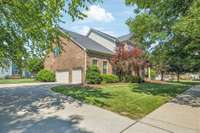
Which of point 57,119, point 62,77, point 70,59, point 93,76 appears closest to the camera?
point 57,119

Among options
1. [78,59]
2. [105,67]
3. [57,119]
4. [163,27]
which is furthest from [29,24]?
[105,67]

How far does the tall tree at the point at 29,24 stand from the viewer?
9.76m

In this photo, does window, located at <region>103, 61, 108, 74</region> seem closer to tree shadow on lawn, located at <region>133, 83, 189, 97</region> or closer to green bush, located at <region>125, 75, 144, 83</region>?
green bush, located at <region>125, 75, 144, 83</region>

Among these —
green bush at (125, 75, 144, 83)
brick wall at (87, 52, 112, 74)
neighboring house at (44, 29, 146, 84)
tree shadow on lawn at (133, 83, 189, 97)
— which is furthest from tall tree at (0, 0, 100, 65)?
green bush at (125, 75, 144, 83)

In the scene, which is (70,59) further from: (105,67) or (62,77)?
(105,67)

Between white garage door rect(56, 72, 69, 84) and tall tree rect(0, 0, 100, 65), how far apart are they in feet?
64.4

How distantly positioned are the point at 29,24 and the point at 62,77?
22.0 m

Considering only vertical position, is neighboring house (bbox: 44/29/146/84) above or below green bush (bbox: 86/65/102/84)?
above

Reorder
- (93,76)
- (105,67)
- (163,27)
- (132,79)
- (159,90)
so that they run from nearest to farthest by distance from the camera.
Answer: (163,27) < (159,90) < (93,76) < (105,67) < (132,79)

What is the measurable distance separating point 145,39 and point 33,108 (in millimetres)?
9115

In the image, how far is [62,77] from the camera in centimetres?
3162

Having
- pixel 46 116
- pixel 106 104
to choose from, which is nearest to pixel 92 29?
pixel 106 104

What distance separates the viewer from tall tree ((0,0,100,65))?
9.76 metres

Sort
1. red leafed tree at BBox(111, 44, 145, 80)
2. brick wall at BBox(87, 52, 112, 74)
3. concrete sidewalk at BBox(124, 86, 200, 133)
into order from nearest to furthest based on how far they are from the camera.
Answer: concrete sidewalk at BBox(124, 86, 200, 133) → brick wall at BBox(87, 52, 112, 74) → red leafed tree at BBox(111, 44, 145, 80)
